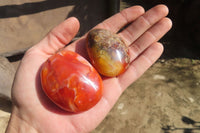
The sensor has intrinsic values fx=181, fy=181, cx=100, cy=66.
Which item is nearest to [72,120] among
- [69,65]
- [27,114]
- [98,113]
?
[98,113]

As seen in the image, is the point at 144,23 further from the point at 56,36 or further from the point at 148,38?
the point at 56,36

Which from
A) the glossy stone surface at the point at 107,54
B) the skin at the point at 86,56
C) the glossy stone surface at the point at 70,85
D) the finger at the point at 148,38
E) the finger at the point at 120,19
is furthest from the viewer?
the finger at the point at 120,19

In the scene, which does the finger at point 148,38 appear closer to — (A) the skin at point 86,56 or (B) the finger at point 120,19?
(A) the skin at point 86,56

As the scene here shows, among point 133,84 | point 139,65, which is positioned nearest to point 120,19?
point 139,65

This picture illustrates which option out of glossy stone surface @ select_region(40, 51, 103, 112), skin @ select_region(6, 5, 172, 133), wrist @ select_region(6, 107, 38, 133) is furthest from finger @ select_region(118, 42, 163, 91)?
wrist @ select_region(6, 107, 38, 133)

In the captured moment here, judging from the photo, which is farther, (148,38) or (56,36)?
(148,38)

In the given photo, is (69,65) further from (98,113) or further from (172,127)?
(172,127)

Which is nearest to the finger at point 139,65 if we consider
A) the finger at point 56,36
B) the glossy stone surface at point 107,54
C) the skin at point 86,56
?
the skin at point 86,56
